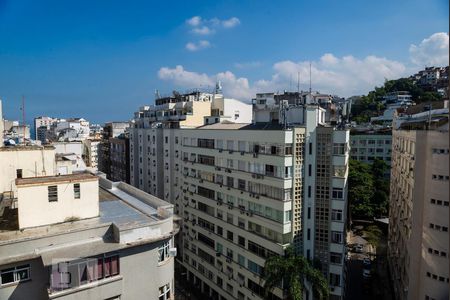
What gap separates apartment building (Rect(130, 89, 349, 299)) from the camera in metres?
22.0

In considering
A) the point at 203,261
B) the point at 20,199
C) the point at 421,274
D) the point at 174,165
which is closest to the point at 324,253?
the point at 421,274

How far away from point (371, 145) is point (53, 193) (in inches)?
2450

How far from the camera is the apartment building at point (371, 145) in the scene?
2453 inches

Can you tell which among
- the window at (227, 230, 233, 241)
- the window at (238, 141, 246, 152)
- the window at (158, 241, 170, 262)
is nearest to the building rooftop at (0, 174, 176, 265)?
the window at (158, 241, 170, 262)

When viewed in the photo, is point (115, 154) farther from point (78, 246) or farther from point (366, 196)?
point (78, 246)

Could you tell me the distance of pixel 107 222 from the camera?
46.9ft

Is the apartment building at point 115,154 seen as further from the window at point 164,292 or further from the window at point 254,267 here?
the window at point 164,292

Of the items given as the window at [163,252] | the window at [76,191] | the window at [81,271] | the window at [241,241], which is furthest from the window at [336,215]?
the window at [76,191]

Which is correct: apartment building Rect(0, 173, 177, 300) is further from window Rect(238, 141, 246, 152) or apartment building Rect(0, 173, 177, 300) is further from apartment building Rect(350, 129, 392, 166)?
apartment building Rect(350, 129, 392, 166)

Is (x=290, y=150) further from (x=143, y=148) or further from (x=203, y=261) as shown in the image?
(x=143, y=148)

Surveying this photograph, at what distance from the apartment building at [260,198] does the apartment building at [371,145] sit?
4187 centimetres

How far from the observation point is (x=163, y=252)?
1452cm

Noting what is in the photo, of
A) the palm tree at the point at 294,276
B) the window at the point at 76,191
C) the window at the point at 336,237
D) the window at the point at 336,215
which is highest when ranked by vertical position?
the window at the point at 76,191

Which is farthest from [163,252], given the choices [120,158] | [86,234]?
[120,158]
